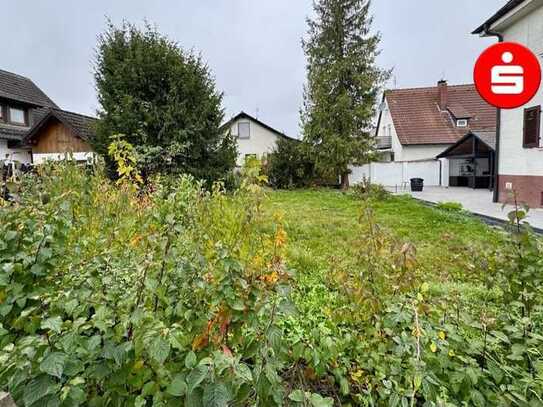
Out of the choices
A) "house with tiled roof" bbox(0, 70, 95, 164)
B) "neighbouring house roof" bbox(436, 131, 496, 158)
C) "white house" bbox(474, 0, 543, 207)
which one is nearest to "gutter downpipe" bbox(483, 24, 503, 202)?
"white house" bbox(474, 0, 543, 207)

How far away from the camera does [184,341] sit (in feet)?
3.79

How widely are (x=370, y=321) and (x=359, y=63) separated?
58.9 feet

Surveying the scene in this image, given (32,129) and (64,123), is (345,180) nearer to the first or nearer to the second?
(64,123)

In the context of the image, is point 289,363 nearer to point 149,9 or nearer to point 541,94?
point 541,94

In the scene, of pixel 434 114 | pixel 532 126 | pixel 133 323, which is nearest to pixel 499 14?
pixel 532 126

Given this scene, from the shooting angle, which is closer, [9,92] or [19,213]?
[19,213]

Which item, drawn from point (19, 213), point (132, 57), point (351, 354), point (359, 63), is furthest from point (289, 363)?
point (359, 63)

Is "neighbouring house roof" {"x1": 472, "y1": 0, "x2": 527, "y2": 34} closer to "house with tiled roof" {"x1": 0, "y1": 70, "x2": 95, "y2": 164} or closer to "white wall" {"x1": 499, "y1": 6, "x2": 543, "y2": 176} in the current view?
A: "white wall" {"x1": 499, "y1": 6, "x2": 543, "y2": 176}

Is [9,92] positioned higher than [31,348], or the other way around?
[9,92]

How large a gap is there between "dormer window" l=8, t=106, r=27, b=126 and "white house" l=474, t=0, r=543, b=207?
21.8 metres

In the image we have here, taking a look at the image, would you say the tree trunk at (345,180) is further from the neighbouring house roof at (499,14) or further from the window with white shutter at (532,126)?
the window with white shutter at (532,126)

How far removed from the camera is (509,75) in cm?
866

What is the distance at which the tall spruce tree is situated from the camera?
17.5 metres

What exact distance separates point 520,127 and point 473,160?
30.2 feet
